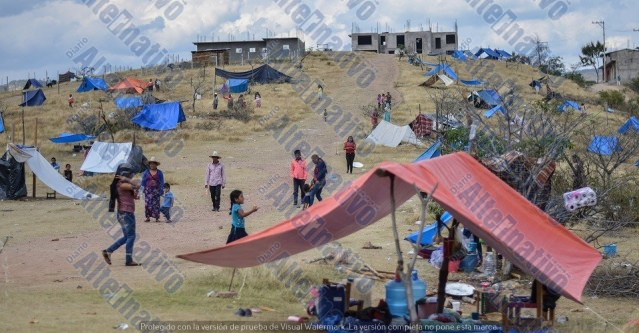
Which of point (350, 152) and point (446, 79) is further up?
point (446, 79)

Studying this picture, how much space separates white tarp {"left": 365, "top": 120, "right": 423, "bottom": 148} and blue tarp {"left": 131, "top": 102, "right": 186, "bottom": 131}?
27.3 feet

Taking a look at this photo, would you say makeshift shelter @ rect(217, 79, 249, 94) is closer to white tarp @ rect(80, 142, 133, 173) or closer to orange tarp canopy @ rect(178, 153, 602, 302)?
white tarp @ rect(80, 142, 133, 173)

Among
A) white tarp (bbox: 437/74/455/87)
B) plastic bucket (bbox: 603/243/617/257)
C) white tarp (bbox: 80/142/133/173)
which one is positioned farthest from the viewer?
white tarp (bbox: 437/74/455/87)

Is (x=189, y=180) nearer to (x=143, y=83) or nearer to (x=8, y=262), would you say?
(x=8, y=262)

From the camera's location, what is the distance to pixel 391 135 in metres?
30.0

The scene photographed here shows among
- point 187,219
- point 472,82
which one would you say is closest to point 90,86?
point 472,82

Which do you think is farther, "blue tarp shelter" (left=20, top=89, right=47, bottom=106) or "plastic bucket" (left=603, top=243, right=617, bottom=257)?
"blue tarp shelter" (left=20, top=89, right=47, bottom=106)

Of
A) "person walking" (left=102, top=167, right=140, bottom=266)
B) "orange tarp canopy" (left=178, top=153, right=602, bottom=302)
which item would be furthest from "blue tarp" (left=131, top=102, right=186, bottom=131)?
"orange tarp canopy" (left=178, top=153, right=602, bottom=302)

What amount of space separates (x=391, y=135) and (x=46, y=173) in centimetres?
1289

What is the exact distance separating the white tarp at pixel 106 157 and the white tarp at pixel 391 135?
927 centimetres

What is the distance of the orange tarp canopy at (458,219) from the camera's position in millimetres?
7133

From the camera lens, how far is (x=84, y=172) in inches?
978

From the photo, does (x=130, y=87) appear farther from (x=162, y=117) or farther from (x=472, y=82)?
(x=472, y=82)

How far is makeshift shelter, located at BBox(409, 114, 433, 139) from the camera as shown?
98.7 feet
